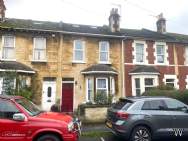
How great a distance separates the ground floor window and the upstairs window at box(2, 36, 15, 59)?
994 cm

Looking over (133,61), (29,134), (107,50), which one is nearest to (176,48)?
(133,61)

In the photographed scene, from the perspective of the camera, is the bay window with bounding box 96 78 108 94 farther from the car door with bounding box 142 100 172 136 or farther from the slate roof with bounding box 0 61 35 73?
the car door with bounding box 142 100 172 136

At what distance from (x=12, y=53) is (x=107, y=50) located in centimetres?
764

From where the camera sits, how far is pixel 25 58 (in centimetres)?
2095

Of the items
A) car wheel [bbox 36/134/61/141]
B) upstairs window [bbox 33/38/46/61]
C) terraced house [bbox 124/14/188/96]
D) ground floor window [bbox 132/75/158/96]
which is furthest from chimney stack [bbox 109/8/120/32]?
car wheel [bbox 36/134/61/141]

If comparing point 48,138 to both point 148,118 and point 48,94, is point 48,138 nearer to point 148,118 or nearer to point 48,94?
point 148,118

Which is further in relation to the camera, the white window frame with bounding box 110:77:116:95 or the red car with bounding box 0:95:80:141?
the white window frame with bounding box 110:77:116:95

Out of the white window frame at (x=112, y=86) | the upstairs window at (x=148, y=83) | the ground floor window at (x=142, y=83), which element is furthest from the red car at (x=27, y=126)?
the upstairs window at (x=148, y=83)

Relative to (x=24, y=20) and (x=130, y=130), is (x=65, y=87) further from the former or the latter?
(x=130, y=130)

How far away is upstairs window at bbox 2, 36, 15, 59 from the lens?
2069 cm

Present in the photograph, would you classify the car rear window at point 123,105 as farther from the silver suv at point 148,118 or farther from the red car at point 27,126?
the red car at point 27,126

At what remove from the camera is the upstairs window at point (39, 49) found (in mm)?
21289

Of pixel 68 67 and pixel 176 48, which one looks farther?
pixel 176 48

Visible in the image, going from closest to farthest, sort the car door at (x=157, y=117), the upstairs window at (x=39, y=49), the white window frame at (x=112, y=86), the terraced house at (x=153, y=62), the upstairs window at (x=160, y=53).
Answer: the car door at (x=157, y=117)
the upstairs window at (x=39, y=49)
the white window frame at (x=112, y=86)
the terraced house at (x=153, y=62)
the upstairs window at (x=160, y=53)
